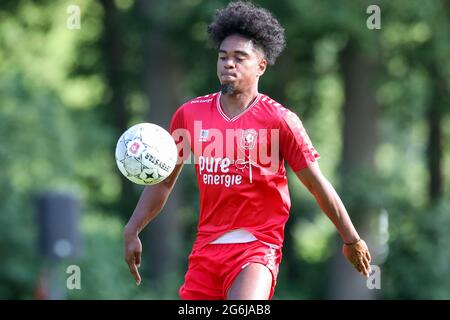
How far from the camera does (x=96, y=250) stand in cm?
1881

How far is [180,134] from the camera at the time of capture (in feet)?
22.6

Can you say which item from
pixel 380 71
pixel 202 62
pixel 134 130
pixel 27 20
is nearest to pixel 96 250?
pixel 202 62

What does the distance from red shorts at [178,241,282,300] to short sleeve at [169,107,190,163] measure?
694mm

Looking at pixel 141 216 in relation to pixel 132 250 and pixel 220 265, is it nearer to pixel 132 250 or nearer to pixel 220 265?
pixel 132 250

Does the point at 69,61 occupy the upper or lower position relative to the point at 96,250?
upper

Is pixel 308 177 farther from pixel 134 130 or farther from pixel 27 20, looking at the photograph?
pixel 27 20

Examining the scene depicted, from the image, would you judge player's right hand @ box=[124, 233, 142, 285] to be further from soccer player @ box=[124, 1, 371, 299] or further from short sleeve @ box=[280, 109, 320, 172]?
short sleeve @ box=[280, 109, 320, 172]

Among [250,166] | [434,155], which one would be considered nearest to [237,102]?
[250,166]

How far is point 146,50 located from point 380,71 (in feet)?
16.8

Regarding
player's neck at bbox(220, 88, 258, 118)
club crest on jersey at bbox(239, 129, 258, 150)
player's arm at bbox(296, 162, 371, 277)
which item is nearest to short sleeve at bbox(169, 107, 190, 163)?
player's neck at bbox(220, 88, 258, 118)

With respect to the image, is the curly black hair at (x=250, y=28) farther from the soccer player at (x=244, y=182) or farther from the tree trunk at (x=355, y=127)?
the tree trunk at (x=355, y=127)

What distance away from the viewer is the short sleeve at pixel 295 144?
21.4 ft

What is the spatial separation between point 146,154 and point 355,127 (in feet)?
50.3
